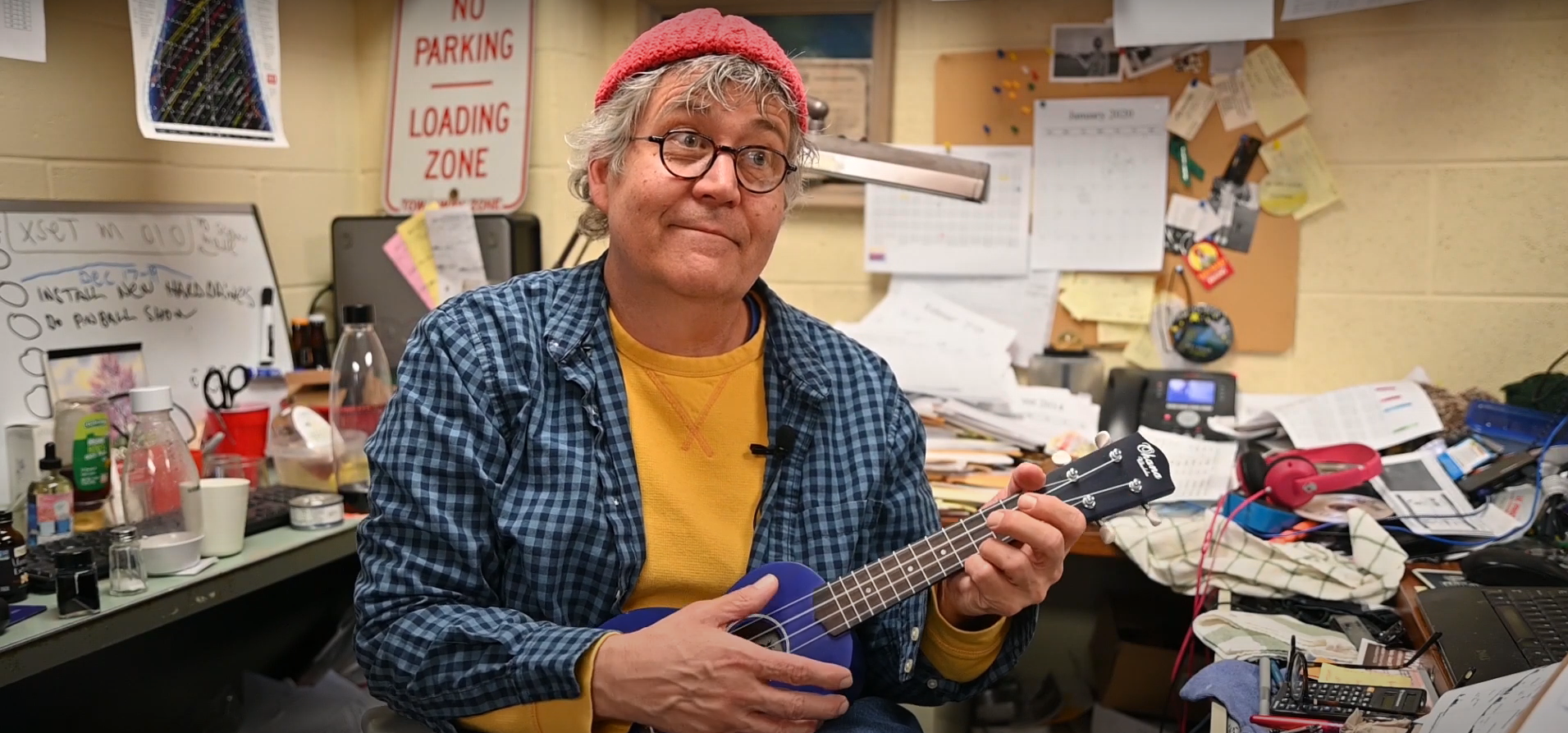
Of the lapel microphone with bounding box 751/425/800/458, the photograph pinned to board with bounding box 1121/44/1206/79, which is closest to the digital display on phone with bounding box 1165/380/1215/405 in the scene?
the photograph pinned to board with bounding box 1121/44/1206/79

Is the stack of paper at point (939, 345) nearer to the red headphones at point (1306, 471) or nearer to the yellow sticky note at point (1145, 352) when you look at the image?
the yellow sticky note at point (1145, 352)

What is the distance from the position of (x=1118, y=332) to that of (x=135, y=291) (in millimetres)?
1962

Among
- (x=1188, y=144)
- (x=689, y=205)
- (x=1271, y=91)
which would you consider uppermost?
(x=1271, y=91)

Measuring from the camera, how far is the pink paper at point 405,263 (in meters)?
2.38

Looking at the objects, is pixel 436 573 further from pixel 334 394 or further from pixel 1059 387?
pixel 1059 387

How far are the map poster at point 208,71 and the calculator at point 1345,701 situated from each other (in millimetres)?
1873

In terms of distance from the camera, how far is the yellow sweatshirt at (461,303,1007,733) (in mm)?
1325

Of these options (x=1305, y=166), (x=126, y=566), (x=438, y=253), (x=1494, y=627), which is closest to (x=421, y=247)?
(x=438, y=253)

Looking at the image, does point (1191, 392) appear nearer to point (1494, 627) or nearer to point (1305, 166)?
point (1305, 166)

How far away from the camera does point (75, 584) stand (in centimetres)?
137

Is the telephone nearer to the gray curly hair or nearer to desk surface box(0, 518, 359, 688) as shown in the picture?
the gray curly hair

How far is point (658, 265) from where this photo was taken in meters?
1.30

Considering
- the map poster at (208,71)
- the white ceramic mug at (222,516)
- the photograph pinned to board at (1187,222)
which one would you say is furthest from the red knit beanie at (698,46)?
the photograph pinned to board at (1187,222)

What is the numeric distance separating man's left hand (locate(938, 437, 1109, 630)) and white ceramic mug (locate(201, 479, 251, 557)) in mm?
1090
